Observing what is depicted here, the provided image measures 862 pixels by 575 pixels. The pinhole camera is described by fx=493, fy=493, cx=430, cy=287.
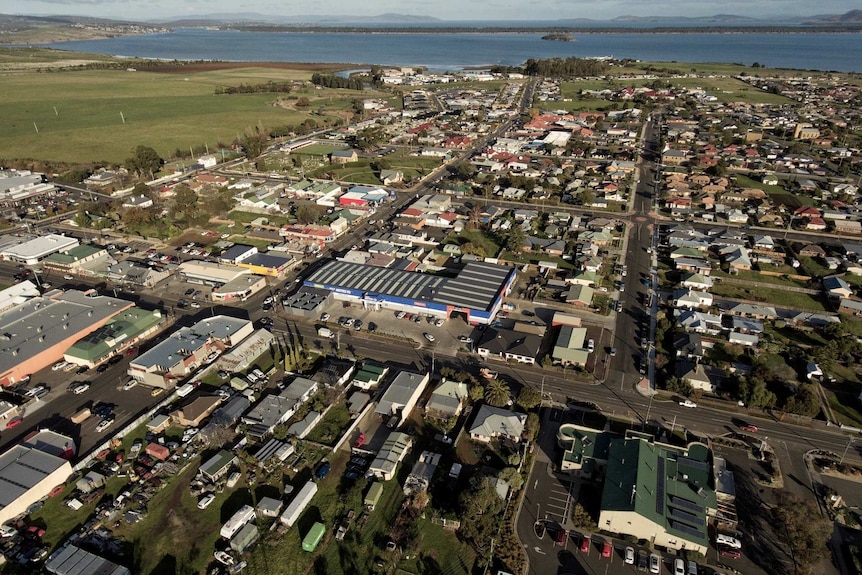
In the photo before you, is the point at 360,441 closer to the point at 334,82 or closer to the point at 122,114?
the point at 122,114

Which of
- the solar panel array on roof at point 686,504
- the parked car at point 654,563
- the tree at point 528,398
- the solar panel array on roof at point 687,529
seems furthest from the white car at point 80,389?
the solar panel array on roof at point 686,504

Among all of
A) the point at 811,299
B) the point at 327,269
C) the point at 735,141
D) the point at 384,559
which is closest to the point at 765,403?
the point at 811,299

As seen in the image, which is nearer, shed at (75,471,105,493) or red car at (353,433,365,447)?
shed at (75,471,105,493)

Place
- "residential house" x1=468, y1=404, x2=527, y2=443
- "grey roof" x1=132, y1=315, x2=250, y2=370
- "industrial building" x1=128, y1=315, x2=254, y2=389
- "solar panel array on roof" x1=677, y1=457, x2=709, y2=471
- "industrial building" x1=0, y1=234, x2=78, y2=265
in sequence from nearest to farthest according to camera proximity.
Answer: "solar panel array on roof" x1=677, y1=457, x2=709, y2=471 → "residential house" x1=468, y1=404, x2=527, y2=443 → "industrial building" x1=128, y1=315, x2=254, y2=389 → "grey roof" x1=132, y1=315, x2=250, y2=370 → "industrial building" x1=0, y1=234, x2=78, y2=265

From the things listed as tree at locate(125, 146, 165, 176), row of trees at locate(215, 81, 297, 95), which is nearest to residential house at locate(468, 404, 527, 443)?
tree at locate(125, 146, 165, 176)

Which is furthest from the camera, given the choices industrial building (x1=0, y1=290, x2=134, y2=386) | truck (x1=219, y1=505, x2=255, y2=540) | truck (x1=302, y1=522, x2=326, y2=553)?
industrial building (x1=0, y1=290, x2=134, y2=386)

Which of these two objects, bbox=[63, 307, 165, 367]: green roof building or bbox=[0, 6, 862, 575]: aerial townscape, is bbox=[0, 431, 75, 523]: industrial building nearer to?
bbox=[0, 6, 862, 575]: aerial townscape
